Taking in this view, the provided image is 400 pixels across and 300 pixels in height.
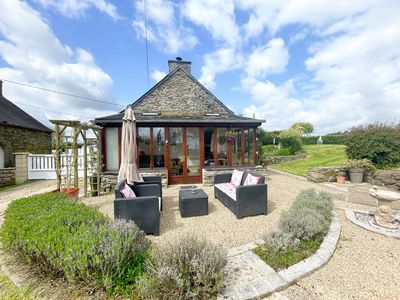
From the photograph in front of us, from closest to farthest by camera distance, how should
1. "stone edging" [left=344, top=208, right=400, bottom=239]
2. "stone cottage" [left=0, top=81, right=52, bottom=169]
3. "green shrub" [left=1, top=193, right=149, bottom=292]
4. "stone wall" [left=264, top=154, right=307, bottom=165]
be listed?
"green shrub" [left=1, top=193, right=149, bottom=292], "stone edging" [left=344, top=208, right=400, bottom=239], "stone cottage" [left=0, top=81, right=52, bottom=169], "stone wall" [left=264, top=154, right=307, bottom=165]

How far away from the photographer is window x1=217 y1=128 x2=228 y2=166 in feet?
30.3

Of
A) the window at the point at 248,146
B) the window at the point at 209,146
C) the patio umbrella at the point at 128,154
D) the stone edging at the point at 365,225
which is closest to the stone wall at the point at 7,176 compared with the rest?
the patio umbrella at the point at 128,154

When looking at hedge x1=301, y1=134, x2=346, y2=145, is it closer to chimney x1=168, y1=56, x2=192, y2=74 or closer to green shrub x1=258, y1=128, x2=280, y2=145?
green shrub x1=258, y1=128, x2=280, y2=145

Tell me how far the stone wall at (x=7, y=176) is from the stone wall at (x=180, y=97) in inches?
335

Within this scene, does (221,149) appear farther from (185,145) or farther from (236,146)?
(185,145)

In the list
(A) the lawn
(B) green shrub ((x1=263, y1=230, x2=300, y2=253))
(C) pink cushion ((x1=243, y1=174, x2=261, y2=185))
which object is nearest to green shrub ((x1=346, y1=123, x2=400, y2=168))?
(A) the lawn

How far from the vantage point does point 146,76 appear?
1912 cm

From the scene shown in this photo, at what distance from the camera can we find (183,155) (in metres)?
8.91

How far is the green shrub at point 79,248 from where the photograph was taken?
84.8 inches

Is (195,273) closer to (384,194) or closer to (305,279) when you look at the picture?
(305,279)

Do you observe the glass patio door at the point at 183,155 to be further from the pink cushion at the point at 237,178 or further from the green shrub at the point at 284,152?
the green shrub at the point at 284,152

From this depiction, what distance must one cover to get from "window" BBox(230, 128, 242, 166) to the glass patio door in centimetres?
182

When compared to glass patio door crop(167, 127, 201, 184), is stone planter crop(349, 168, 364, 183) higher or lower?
lower

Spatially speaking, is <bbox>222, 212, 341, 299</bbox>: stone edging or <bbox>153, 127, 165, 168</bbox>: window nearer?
<bbox>222, 212, 341, 299</bbox>: stone edging
